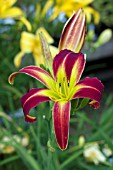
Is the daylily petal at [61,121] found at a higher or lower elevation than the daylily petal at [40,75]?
lower

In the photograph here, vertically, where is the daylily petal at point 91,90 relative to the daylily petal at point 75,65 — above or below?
below

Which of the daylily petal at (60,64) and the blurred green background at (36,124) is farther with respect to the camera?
the blurred green background at (36,124)

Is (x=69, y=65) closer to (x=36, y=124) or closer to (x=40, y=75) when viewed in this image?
(x=40, y=75)

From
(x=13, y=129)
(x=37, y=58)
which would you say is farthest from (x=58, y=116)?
(x=13, y=129)

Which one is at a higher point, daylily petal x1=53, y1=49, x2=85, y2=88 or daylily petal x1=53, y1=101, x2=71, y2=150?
daylily petal x1=53, y1=49, x2=85, y2=88

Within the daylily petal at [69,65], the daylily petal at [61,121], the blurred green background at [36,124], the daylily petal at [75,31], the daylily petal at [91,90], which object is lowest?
the blurred green background at [36,124]

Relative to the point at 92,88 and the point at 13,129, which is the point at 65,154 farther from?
the point at 92,88

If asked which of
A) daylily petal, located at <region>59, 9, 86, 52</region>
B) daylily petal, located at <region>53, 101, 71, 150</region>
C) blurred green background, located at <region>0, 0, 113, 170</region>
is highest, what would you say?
daylily petal, located at <region>59, 9, 86, 52</region>
